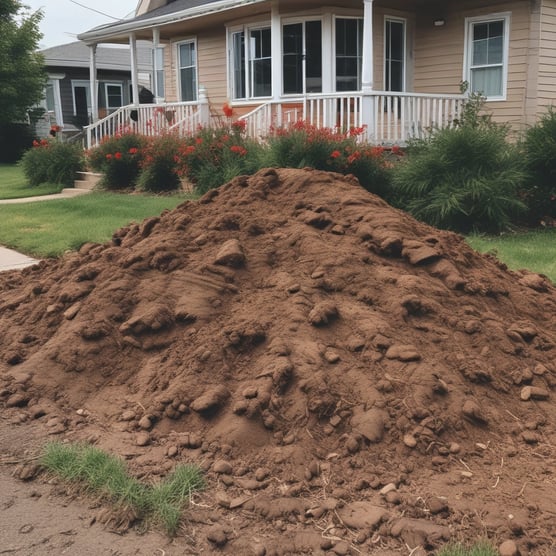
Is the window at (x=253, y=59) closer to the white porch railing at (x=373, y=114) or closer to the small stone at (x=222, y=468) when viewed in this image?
the white porch railing at (x=373, y=114)

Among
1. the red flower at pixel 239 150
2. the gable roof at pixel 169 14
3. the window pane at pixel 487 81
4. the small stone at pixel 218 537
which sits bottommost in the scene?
the small stone at pixel 218 537

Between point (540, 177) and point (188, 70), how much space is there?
41.3 ft

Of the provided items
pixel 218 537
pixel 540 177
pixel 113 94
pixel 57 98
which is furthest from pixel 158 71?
pixel 218 537

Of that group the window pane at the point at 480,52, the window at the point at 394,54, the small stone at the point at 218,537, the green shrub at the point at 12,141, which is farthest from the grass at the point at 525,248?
the green shrub at the point at 12,141

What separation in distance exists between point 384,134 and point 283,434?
11.5m

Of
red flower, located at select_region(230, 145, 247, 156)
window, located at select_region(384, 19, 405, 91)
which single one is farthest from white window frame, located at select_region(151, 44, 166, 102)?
red flower, located at select_region(230, 145, 247, 156)

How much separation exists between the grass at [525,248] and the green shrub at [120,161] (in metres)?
8.41

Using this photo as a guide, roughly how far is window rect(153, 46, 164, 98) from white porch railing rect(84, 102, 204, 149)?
2508mm

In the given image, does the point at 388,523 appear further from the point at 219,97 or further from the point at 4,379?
the point at 219,97

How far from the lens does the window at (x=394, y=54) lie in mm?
16281

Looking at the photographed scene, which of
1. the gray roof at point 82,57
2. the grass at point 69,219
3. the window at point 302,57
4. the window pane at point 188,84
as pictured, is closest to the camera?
the grass at point 69,219

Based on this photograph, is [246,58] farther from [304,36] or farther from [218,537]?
[218,537]

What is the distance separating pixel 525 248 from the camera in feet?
27.0

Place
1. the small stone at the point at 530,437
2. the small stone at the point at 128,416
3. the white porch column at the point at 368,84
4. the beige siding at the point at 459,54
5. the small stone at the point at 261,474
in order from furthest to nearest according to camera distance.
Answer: the beige siding at the point at 459,54
the white porch column at the point at 368,84
the small stone at the point at 128,416
the small stone at the point at 530,437
the small stone at the point at 261,474
